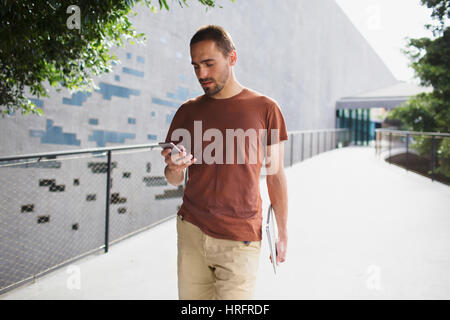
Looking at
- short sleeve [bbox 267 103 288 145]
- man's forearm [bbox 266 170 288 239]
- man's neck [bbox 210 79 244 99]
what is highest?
man's neck [bbox 210 79 244 99]

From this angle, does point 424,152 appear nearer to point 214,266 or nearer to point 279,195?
point 279,195

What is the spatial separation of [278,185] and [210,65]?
1.82ft

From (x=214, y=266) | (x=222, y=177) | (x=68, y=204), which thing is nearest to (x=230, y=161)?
(x=222, y=177)

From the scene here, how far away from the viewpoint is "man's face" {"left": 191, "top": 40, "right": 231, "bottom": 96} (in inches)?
58.4

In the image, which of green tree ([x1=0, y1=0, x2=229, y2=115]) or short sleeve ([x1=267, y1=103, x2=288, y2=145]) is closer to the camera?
short sleeve ([x1=267, y1=103, x2=288, y2=145])

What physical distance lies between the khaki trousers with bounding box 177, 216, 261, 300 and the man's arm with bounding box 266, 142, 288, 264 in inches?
5.8

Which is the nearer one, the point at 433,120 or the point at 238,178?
the point at 238,178

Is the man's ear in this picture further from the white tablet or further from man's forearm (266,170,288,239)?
the white tablet

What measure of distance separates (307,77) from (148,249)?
67.7 feet

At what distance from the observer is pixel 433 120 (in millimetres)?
9891

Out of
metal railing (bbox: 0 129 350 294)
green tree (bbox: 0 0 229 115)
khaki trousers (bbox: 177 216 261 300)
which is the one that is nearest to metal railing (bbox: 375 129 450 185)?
metal railing (bbox: 0 129 350 294)

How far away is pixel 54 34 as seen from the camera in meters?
3.51
